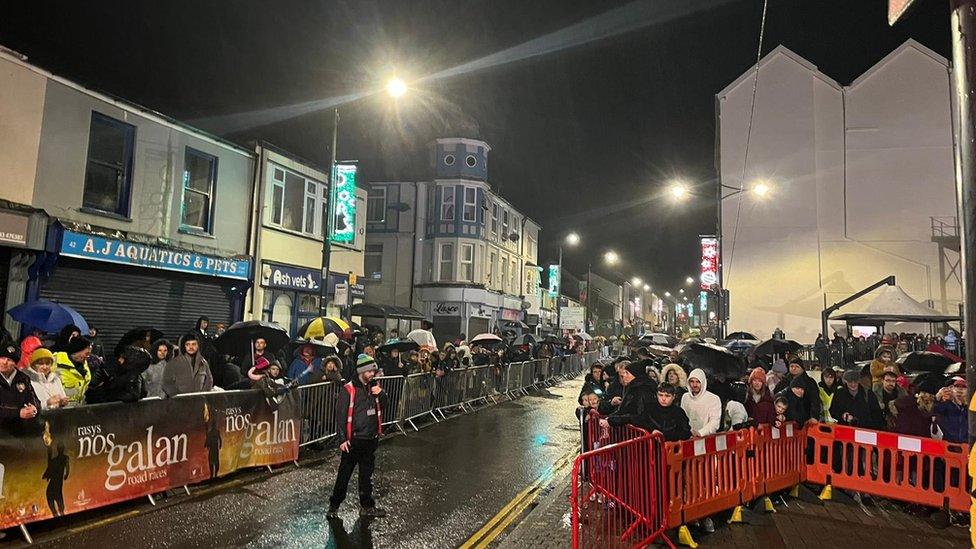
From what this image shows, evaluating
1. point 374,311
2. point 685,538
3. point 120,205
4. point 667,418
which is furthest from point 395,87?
point 374,311

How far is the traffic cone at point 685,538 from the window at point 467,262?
29338mm

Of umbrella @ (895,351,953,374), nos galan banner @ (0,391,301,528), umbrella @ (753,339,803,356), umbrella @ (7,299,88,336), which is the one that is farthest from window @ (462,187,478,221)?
nos galan banner @ (0,391,301,528)

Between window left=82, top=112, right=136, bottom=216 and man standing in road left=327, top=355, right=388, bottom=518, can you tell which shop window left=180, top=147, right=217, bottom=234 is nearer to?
window left=82, top=112, right=136, bottom=216

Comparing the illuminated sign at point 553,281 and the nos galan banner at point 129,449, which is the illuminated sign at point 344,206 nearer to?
the nos galan banner at point 129,449

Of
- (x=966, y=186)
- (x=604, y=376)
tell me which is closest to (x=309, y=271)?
(x=604, y=376)

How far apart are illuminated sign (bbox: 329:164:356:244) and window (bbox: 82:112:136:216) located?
6.28 meters

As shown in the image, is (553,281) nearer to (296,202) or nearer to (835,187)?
(835,187)

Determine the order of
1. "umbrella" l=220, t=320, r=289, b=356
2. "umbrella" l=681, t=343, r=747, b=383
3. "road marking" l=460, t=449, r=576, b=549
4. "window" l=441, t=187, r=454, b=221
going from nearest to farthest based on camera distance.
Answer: "road marking" l=460, t=449, r=576, b=549, "umbrella" l=681, t=343, r=747, b=383, "umbrella" l=220, t=320, r=289, b=356, "window" l=441, t=187, r=454, b=221

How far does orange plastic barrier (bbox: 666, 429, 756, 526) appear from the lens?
6.18 metres

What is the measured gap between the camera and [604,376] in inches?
364

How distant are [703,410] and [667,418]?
3.19 feet

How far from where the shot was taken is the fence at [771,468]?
6.13m

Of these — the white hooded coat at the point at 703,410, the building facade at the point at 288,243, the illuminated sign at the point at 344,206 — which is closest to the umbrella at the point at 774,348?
the white hooded coat at the point at 703,410

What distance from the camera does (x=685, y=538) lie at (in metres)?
6.08
